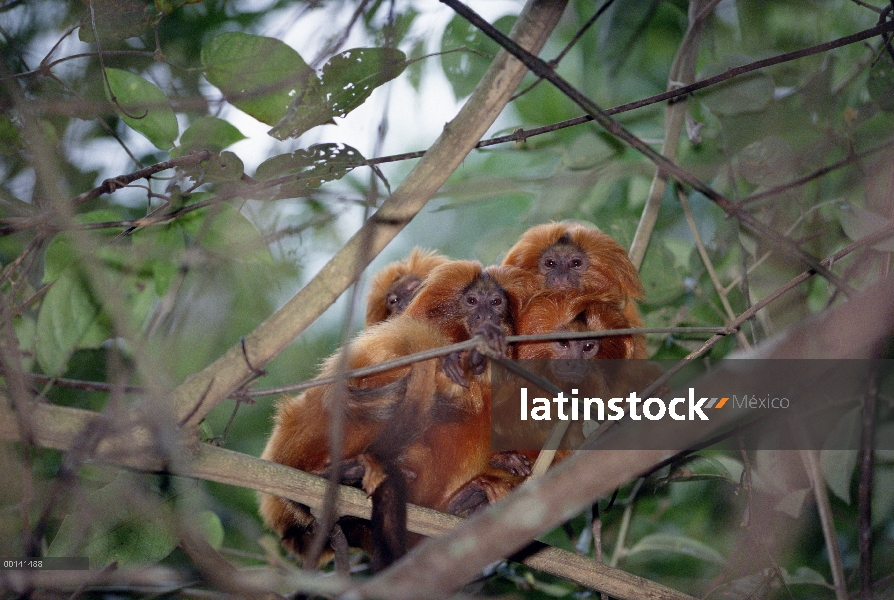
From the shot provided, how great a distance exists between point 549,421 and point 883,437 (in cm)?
135

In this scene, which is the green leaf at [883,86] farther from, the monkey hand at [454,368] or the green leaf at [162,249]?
the green leaf at [162,249]

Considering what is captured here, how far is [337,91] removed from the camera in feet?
5.57

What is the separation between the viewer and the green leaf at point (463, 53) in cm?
252

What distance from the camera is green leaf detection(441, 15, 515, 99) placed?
2.52 meters

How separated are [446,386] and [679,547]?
46.1 inches

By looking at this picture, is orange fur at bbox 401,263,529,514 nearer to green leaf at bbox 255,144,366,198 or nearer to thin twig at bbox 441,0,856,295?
green leaf at bbox 255,144,366,198

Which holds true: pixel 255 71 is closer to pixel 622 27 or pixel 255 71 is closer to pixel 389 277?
pixel 389 277

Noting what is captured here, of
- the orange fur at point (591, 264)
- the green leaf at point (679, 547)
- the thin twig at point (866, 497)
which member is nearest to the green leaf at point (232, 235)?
the orange fur at point (591, 264)

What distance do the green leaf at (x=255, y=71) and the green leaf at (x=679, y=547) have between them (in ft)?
6.60

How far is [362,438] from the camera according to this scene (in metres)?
2.10

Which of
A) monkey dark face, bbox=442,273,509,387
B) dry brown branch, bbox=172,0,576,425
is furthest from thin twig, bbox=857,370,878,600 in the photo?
dry brown branch, bbox=172,0,576,425

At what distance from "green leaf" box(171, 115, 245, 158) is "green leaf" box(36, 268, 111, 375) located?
475mm

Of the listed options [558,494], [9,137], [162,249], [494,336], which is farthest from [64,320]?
[558,494]

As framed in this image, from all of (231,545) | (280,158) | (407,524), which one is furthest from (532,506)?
(231,545)
